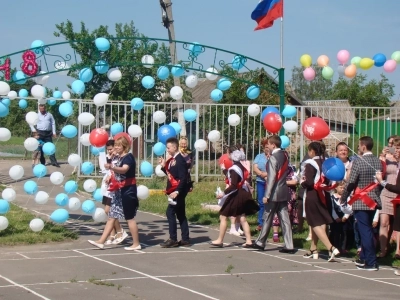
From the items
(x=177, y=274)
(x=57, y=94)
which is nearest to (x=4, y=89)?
(x=57, y=94)

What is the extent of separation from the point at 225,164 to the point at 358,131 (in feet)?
24.1

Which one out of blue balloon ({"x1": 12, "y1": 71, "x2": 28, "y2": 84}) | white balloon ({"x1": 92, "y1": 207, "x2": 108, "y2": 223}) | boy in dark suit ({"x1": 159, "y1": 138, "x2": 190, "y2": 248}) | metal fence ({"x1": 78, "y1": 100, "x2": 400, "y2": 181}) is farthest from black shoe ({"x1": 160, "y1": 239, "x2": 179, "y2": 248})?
metal fence ({"x1": 78, "y1": 100, "x2": 400, "y2": 181})

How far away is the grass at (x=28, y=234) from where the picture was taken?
33.8 ft

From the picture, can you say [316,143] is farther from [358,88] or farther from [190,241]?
[358,88]

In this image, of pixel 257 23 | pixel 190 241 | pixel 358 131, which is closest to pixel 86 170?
pixel 190 241

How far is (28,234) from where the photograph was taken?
34.9ft

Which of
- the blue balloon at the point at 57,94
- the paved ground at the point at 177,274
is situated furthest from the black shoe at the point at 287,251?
the blue balloon at the point at 57,94

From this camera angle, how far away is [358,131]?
17.5 m

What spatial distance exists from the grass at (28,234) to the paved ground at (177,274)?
173 millimetres

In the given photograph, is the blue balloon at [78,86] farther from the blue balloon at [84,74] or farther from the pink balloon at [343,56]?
the pink balloon at [343,56]

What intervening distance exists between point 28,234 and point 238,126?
8.34m

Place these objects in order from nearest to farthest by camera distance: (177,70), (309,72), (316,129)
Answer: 1. (316,129)
2. (177,70)
3. (309,72)

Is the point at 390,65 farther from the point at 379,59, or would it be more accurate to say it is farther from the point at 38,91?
the point at 38,91

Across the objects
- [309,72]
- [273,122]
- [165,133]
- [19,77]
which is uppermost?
[309,72]
